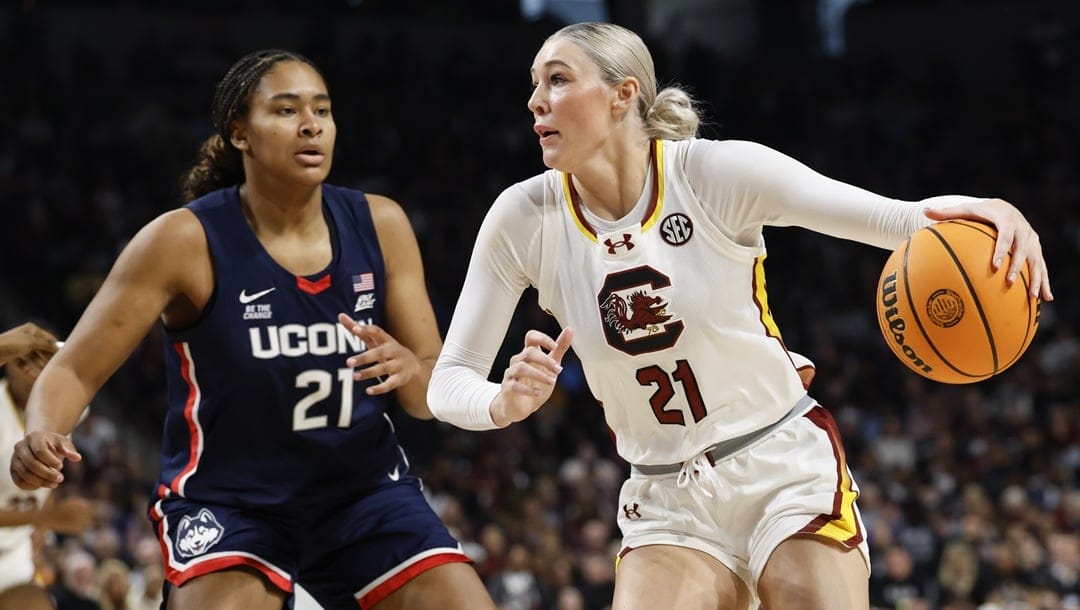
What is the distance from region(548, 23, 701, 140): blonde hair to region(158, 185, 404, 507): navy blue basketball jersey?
1.02 meters

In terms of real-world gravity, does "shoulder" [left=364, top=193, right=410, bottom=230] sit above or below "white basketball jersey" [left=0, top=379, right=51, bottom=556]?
above

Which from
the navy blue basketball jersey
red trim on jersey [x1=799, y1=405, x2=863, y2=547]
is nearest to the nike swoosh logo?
the navy blue basketball jersey

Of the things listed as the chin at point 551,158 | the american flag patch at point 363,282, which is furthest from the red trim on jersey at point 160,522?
the chin at point 551,158

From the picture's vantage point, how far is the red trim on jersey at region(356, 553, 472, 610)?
3568 millimetres

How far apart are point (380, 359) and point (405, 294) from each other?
0.38m

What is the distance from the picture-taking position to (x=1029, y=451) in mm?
11773

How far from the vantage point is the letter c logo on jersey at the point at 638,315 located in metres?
3.23

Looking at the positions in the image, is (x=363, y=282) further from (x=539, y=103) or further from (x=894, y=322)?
(x=894, y=322)

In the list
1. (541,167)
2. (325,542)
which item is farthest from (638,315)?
(541,167)

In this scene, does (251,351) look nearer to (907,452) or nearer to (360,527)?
(360,527)

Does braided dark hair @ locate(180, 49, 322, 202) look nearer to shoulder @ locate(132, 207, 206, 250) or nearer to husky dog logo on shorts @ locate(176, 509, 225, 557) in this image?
shoulder @ locate(132, 207, 206, 250)

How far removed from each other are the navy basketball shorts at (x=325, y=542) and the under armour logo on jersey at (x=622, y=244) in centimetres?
97

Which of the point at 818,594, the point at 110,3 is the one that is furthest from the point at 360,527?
the point at 110,3

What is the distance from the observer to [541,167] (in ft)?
50.8
